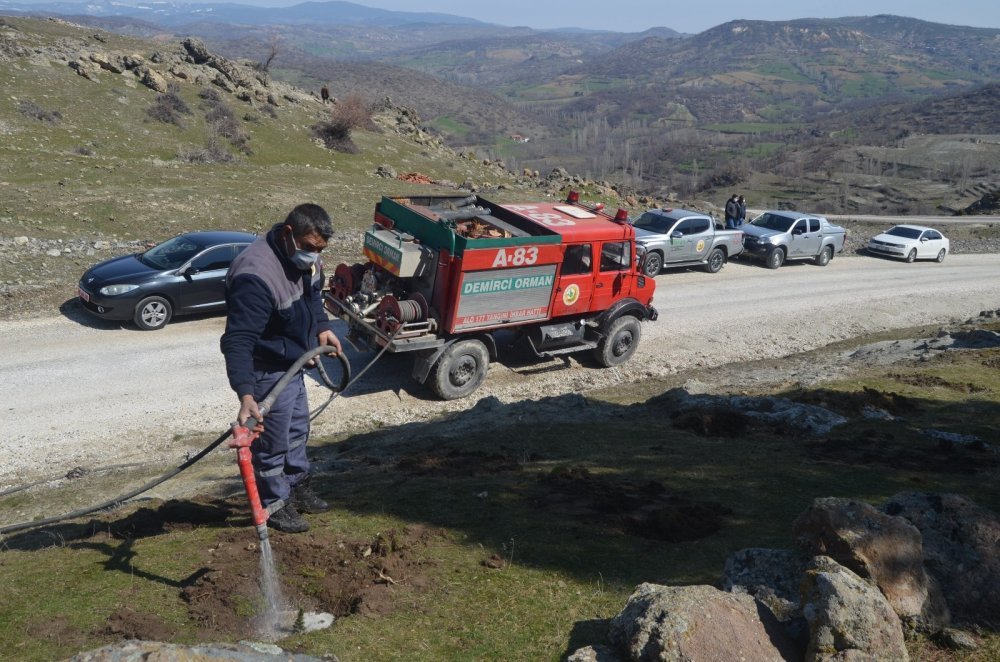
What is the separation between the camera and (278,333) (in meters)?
5.92

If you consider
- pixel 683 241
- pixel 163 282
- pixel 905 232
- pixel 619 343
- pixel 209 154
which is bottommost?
pixel 619 343

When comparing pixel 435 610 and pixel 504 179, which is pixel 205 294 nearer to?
pixel 435 610

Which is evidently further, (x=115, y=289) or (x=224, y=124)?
(x=224, y=124)

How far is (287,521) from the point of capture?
6125mm

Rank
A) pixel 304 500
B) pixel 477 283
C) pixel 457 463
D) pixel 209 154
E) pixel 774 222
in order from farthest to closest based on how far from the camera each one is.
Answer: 1. pixel 209 154
2. pixel 774 222
3. pixel 477 283
4. pixel 457 463
5. pixel 304 500

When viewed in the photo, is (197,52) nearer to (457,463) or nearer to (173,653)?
(457,463)

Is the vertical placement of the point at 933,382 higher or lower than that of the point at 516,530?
lower

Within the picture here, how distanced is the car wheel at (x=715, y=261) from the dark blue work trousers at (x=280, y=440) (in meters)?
19.8

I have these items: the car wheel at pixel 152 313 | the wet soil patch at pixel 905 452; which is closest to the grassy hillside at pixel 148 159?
the car wheel at pixel 152 313

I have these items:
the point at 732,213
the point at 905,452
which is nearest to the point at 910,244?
the point at 732,213

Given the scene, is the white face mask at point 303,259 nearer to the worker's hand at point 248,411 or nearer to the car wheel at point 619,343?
the worker's hand at point 248,411

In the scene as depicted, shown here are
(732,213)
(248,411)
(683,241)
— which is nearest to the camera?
(248,411)

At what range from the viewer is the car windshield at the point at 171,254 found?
15.2m

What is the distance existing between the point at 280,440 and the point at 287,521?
0.67 m
